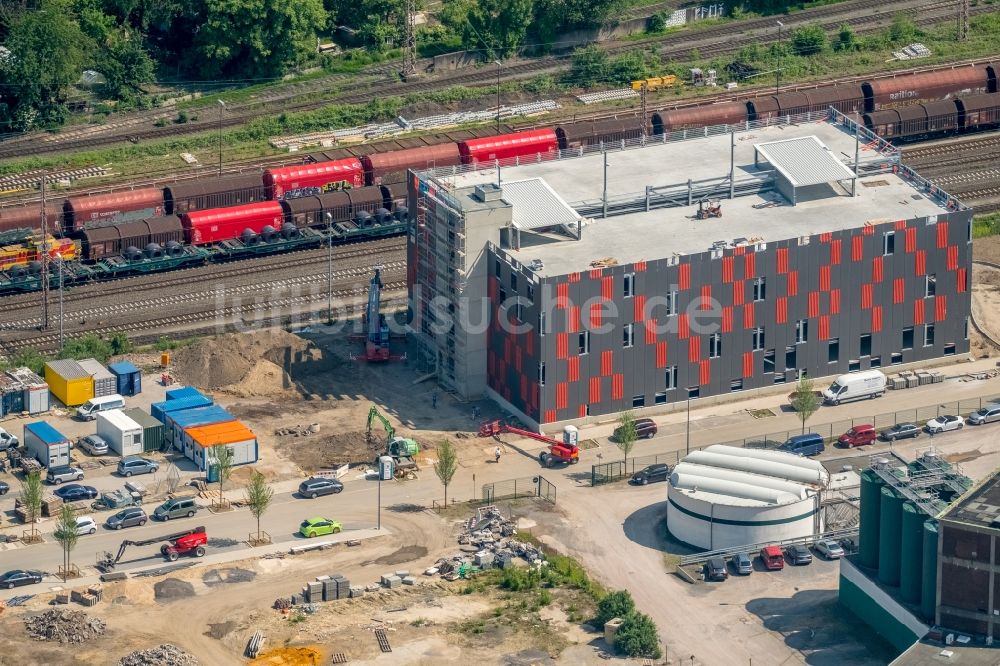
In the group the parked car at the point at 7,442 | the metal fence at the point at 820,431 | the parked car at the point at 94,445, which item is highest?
the parked car at the point at 7,442

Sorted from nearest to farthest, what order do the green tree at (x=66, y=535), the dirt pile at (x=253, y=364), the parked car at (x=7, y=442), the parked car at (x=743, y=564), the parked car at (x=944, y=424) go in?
the green tree at (x=66, y=535), the parked car at (x=743, y=564), the parked car at (x=7, y=442), the parked car at (x=944, y=424), the dirt pile at (x=253, y=364)

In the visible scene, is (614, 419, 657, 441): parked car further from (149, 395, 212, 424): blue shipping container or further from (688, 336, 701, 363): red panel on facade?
(149, 395, 212, 424): blue shipping container

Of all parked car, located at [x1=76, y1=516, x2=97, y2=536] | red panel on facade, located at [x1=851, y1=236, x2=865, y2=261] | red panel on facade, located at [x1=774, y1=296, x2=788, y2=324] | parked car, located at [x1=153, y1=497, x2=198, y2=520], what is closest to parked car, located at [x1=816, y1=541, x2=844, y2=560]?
red panel on facade, located at [x1=774, y1=296, x2=788, y2=324]

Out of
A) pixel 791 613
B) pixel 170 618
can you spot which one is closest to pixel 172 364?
pixel 170 618

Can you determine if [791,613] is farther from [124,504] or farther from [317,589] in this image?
[124,504]

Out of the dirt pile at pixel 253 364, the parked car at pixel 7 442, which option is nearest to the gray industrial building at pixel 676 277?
the dirt pile at pixel 253 364

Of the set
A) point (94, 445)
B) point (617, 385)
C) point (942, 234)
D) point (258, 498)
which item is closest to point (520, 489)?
point (617, 385)

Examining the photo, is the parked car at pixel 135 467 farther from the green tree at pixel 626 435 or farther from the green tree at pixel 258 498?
the green tree at pixel 626 435
